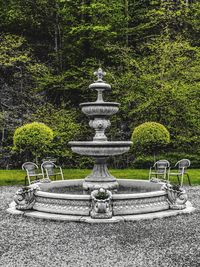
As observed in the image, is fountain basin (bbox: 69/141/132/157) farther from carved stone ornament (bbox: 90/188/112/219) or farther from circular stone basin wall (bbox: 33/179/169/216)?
carved stone ornament (bbox: 90/188/112/219)

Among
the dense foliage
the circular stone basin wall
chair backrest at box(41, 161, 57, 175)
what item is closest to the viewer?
Result: the circular stone basin wall

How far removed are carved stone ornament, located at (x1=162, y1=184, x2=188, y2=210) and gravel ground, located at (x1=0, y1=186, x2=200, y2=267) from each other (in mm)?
486

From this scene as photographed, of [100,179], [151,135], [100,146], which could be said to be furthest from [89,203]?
[151,135]

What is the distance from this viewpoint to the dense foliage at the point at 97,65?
2078cm

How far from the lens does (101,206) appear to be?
8.42 metres

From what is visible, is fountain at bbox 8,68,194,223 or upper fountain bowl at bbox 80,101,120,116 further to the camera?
upper fountain bowl at bbox 80,101,120,116

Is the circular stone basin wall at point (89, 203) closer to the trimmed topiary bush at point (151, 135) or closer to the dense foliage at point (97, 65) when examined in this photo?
the trimmed topiary bush at point (151, 135)

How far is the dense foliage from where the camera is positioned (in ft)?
68.2

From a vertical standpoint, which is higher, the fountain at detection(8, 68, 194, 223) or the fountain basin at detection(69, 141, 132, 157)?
the fountain basin at detection(69, 141, 132, 157)

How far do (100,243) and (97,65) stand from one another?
58.8 feet

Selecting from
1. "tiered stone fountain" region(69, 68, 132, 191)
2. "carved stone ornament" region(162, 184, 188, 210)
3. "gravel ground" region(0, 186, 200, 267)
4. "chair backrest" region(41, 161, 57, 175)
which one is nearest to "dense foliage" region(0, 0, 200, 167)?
"chair backrest" region(41, 161, 57, 175)

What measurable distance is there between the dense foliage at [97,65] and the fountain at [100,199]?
9.53 metres

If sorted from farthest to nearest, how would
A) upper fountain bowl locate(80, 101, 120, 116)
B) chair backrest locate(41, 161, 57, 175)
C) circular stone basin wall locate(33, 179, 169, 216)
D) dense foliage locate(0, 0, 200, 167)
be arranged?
dense foliage locate(0, 0, 200, 167), chair backrest locate(41, 161, 57, 175), upper fountain bowl locate(80, 101, 120, 116), circular stone basin wall locate(33, 179, 169, 216)

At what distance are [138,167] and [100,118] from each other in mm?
A: 9865
